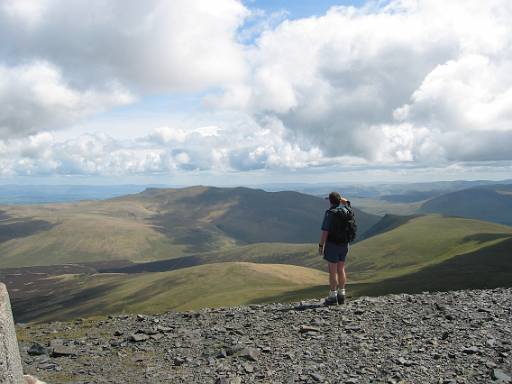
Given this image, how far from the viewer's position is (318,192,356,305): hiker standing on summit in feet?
67.2

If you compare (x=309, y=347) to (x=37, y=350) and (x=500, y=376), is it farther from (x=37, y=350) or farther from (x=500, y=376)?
(x=37, y=350)

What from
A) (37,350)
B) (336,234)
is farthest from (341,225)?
(37,350)

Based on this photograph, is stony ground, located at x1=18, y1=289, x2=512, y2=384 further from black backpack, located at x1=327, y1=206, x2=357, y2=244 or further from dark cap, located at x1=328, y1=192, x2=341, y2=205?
dark cap, located at x1=328, y1=192, x2=341, y2=205

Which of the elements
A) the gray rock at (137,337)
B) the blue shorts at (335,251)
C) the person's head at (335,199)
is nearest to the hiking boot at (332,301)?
the blue shorts at (335,251)

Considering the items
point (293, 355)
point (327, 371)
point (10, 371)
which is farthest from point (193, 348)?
point (10, 371)

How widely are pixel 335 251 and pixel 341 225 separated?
1.26 metres

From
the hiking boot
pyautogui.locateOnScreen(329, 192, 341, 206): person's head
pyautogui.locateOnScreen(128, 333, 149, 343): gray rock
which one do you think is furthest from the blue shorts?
pyautogui.locateOnScreen(128, 333, 149, 343): gray rock

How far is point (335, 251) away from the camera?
2077 centimetres

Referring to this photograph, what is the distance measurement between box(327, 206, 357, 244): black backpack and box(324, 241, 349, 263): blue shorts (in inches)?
7.6

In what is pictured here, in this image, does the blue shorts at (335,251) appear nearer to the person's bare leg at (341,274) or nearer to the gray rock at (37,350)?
the person's bare leg at (341,274)

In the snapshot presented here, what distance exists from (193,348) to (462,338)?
33.1 ft

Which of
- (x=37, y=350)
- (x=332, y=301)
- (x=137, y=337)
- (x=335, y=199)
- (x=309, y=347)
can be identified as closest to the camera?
(x=309, y=347)

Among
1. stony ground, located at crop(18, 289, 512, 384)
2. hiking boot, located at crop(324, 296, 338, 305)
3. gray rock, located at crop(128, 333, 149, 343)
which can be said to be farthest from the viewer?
hiking boot, located at crop(324, 296, 338, 305)

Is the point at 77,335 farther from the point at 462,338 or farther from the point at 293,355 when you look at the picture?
the point at 462,338
